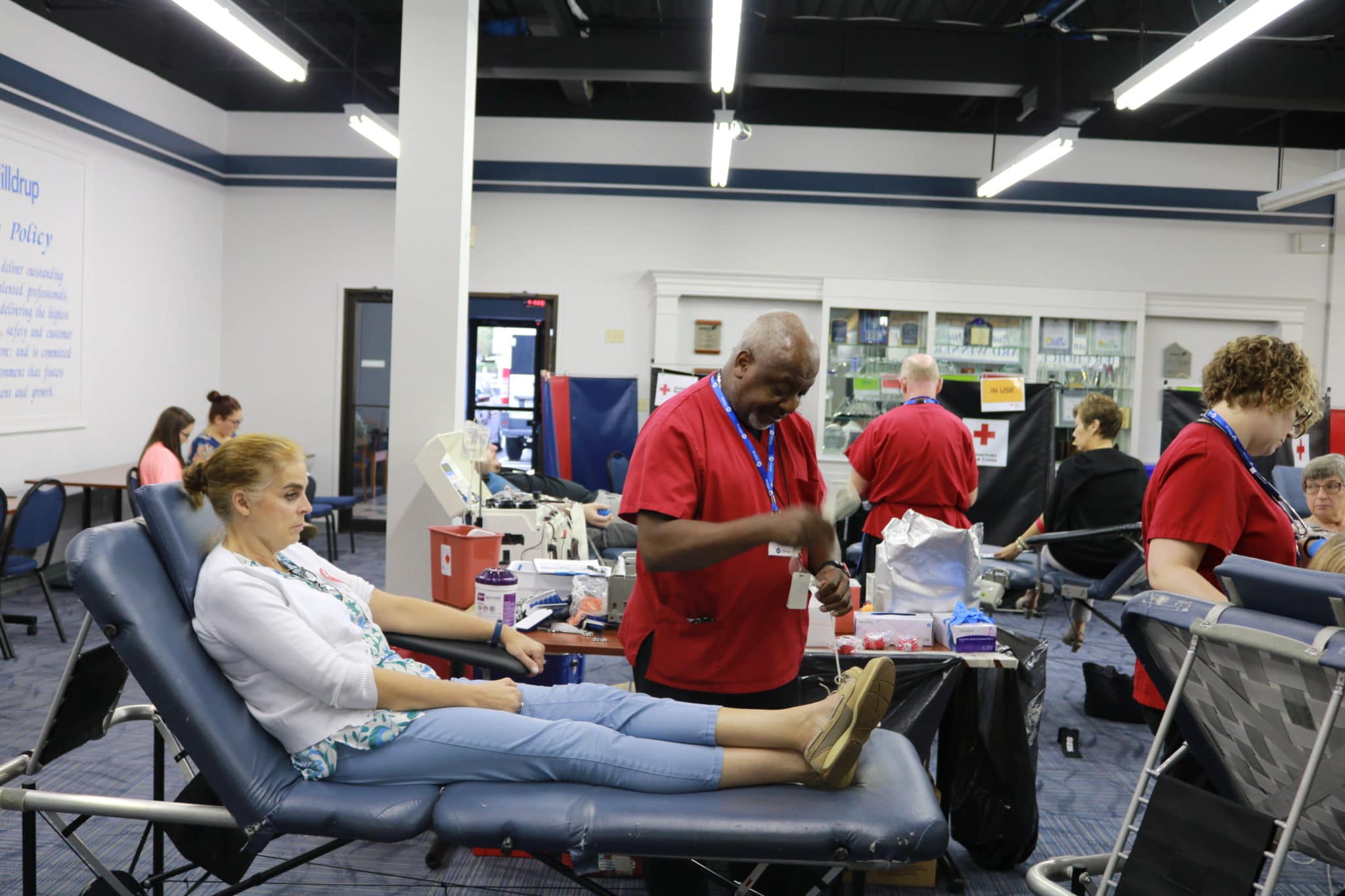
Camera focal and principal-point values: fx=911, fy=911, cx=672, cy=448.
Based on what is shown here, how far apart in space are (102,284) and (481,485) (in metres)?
4.50

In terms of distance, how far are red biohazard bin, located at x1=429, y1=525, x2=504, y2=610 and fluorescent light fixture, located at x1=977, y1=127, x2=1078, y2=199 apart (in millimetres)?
4645

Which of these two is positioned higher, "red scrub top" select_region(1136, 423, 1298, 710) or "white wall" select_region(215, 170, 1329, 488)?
"white wall" select_region(215, 170, 1329, 488)

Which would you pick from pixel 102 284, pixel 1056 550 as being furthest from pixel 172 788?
pixel 102 284

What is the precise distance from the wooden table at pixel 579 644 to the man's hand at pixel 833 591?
0.84 m

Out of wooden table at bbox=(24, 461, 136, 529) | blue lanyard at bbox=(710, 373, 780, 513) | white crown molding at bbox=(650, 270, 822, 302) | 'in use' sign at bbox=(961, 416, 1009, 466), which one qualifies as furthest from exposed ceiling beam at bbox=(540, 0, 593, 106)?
blue lanyard at bbox=(710, 373, 780, 513)

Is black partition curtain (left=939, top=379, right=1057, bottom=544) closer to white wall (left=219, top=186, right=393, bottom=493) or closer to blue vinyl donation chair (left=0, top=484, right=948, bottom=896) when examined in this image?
white wall (left=219, top=186, right=393, bottom=493)

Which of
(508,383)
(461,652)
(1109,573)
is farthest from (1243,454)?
(508,383)

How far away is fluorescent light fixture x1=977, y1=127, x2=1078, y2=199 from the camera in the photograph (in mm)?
5863

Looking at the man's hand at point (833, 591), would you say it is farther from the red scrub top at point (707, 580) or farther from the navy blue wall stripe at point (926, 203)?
the navy blue wall stripe at point (926, 203)

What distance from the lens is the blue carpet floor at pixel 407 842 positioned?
2.61 m

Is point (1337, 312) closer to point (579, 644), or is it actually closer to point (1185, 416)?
point (1185, 416)

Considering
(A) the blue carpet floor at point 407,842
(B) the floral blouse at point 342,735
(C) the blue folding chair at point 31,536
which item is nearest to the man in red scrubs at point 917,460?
(A) the blue carpet floor at point 407,842

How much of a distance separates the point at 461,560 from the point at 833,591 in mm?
1633

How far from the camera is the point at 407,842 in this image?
2.88m
